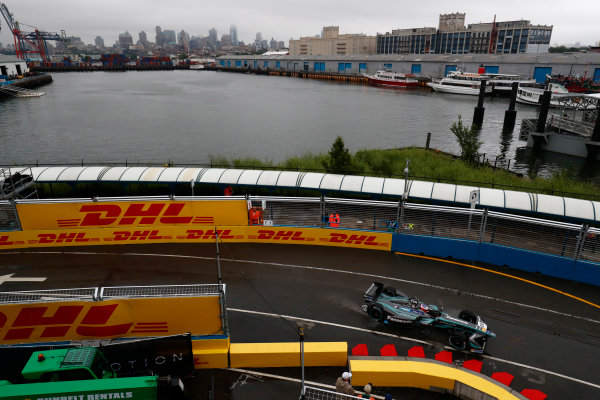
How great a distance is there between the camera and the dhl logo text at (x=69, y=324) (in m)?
10.9

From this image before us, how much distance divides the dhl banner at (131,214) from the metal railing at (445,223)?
1691 mm

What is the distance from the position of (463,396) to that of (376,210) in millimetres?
10449

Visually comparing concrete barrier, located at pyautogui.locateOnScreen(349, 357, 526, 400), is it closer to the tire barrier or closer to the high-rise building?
the tire barrier

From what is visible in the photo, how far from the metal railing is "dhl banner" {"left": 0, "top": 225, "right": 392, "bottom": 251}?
0.46 metres

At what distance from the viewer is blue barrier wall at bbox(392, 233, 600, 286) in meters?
Result: 15.7

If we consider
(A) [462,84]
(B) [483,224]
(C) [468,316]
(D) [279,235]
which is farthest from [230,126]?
(A) [462,84]

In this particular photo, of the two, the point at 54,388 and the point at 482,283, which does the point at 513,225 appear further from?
the point at 54,388

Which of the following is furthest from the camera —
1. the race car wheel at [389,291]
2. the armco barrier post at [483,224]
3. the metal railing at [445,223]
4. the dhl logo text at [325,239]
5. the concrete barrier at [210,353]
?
the dhl logo text at [325,239]

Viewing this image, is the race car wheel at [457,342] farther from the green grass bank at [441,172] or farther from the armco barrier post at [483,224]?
the green grass bank at [441,172]

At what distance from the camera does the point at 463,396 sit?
10.3 m

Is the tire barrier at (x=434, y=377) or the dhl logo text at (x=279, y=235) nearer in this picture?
the tire barrier at (x=434, y=377)

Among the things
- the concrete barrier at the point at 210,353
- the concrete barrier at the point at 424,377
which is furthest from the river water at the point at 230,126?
the concrete barrier at the point at 424,377

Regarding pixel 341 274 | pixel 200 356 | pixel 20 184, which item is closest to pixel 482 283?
pixel 341 274

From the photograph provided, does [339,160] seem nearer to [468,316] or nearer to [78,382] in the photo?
[468,316]
